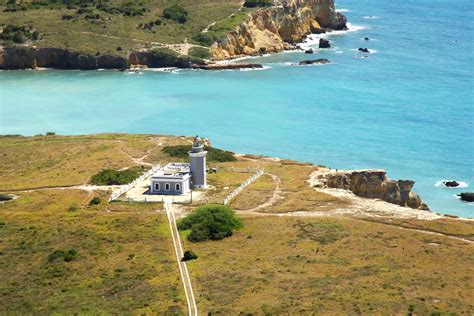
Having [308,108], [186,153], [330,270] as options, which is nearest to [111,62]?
[308,108]

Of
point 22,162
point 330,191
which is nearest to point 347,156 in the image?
point 330,191

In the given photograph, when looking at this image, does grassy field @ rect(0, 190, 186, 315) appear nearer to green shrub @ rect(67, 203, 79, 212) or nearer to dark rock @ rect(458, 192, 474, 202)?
green shrub @ rect(67, 203, 79, 212)

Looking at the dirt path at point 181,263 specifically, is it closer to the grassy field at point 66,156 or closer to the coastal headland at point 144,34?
the grassy field at point 66,156

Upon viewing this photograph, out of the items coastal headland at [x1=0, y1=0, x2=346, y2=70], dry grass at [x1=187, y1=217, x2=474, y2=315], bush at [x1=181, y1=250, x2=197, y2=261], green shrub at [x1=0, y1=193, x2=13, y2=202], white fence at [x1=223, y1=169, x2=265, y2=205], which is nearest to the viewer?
dry grass at [x1=187, y1=217, x2=474, y2=315]

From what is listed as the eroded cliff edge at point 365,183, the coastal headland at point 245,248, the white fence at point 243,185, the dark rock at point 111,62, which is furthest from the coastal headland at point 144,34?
the eroded cliff edge at point 365,183

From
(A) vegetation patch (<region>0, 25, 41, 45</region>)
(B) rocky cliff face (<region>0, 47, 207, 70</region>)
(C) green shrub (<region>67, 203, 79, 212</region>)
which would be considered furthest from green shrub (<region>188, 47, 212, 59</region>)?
(C) green shrub (<region>67, 203, 79, 212</region>)

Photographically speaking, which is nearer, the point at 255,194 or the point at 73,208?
the point at 73,208

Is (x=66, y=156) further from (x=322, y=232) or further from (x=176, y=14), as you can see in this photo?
(x=176, y=14)
